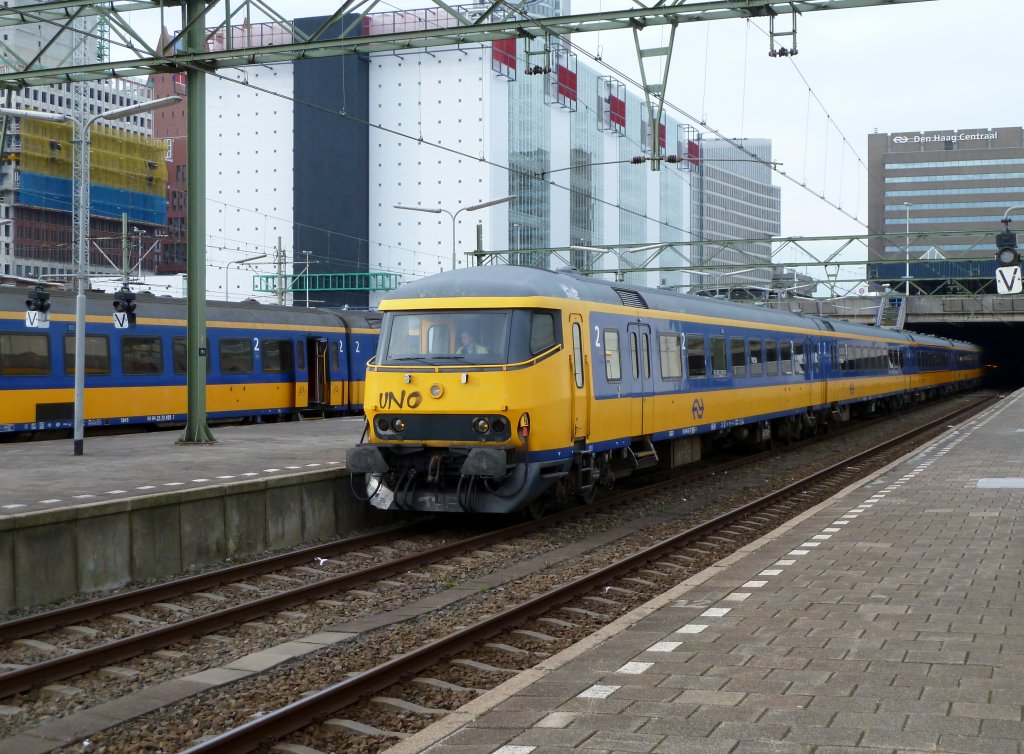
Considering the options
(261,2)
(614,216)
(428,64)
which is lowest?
(261,2)

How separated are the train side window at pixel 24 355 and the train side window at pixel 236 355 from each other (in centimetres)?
512

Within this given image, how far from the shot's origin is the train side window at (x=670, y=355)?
63.1 ft

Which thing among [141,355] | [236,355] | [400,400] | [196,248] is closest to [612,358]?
[400,400]

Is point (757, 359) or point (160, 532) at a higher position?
point (757, 359)

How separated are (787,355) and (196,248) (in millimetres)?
13424

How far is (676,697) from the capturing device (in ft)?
22.0

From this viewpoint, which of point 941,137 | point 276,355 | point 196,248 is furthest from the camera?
point 941,137

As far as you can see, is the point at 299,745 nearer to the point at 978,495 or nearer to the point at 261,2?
the point at 978,495

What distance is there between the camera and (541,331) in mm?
14930

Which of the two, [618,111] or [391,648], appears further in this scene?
[618,111]

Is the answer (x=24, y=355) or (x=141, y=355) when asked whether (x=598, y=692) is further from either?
(x=141, y=355)

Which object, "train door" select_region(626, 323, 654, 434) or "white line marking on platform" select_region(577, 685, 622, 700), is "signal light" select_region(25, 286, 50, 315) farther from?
"white line marking on platform" select_region(577, 685, 622, 700)

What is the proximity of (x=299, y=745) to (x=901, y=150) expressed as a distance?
193148mm

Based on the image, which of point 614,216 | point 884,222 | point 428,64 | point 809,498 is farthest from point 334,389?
point 884,222
